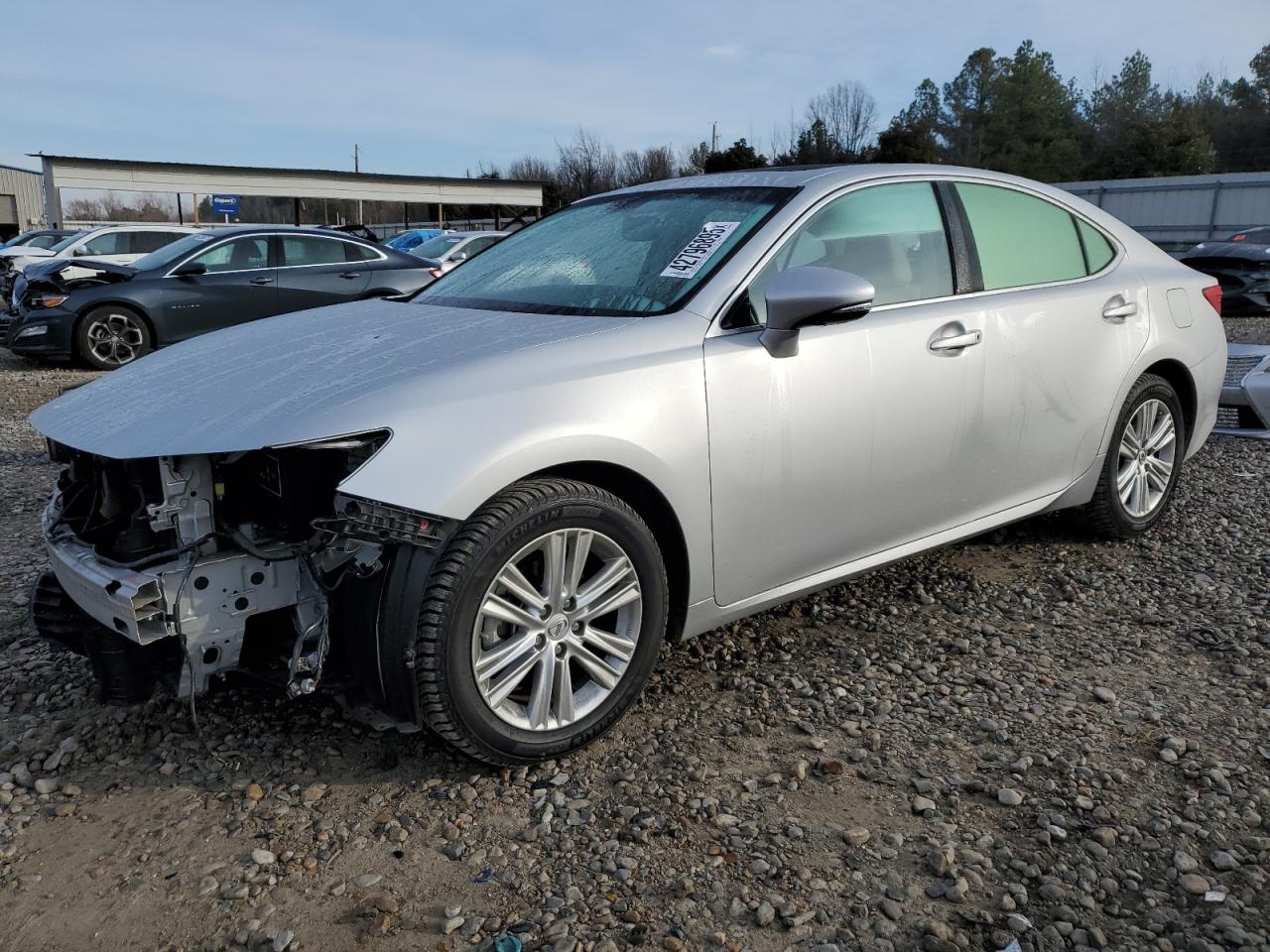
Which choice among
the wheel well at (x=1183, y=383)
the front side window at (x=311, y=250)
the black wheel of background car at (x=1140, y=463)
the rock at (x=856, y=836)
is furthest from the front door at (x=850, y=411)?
the front side window at (x=311, y=250)

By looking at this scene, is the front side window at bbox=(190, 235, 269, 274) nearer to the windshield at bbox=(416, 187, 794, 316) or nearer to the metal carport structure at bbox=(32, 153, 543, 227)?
the windshield at bbox=(416, 187, 794, 316)

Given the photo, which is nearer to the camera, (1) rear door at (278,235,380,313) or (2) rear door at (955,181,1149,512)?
(2) rear door at (955,181,1149,512)

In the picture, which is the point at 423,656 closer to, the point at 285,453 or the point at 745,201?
the point at 285,453

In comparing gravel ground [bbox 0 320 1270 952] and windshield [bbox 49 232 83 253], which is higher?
windshield [bbox 49 232 83 253]

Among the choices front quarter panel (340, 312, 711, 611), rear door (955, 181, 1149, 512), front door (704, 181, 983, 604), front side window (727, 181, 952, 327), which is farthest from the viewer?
rear door (955, 181, 1149, 512)

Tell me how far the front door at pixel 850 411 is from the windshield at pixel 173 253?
30.0ft

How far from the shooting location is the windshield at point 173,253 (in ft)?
35.0

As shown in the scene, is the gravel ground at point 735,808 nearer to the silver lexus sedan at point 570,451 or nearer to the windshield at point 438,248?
the silver lexus sedan at point 570,451

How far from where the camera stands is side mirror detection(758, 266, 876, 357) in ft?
9.58

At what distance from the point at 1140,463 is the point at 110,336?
9.70 m

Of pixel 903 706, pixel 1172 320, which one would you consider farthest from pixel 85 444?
pixel 1172 320

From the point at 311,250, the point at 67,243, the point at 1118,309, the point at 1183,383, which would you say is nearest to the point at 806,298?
the point at 1118,309

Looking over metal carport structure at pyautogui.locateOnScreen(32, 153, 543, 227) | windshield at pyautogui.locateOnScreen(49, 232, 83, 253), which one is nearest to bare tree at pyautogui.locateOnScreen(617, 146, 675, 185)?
metal carport structure at pyautogui.locateOnScreen(32, 153, 543, 227)

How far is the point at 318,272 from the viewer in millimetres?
11203
